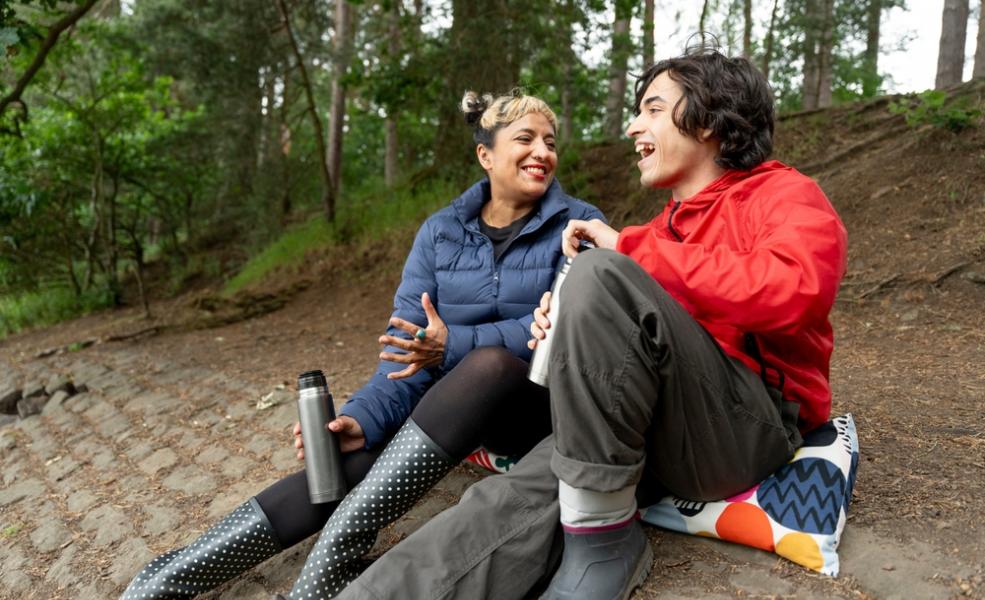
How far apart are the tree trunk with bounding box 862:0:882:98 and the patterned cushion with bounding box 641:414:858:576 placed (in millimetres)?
8197

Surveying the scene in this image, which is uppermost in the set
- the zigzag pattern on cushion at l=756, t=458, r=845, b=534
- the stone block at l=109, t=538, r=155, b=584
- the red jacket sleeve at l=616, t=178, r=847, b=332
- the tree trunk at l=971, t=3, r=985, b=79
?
the tree trunk at l=971, t=3, r=985, b=79

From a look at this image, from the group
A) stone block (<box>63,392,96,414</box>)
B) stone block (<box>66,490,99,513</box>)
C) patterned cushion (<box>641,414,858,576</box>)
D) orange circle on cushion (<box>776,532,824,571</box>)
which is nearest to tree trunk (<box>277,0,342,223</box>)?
stone block (<box>63,392,96,414</box>)

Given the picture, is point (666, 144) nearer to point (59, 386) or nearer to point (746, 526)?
point (746, 526)

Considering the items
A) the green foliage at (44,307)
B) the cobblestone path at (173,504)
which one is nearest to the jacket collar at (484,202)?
the cobblestone path at (173,504)

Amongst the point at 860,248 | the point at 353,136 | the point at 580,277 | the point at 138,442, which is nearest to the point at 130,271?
the point at 353,136

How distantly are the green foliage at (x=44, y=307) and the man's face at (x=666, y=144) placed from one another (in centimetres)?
1098

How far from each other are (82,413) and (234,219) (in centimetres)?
849

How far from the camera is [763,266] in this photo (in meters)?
1.70

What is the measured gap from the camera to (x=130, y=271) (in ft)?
43.6

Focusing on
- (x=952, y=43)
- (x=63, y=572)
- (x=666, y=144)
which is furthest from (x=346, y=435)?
(x=952, y=43)

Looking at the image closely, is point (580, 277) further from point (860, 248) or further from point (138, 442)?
point (860, 248)

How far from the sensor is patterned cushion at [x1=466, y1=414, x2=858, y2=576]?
1886mm

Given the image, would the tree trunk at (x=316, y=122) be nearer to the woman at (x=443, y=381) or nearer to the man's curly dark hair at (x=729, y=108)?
the woman at (x=443, y=381)

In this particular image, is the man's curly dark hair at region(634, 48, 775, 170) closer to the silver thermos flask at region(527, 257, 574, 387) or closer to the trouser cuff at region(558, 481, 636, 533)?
the silver thermos flask at region(527, 257, 574, 387)
